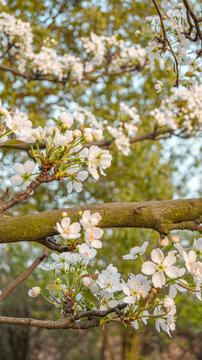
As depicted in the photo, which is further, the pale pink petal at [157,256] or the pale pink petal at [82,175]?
the pale pink petal at [82,175]

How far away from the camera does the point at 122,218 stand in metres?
0.85

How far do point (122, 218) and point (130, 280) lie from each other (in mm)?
130

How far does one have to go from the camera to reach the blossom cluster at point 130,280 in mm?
754

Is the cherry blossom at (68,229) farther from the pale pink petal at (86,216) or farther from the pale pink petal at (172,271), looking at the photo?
the pale pink petal at (172,271)

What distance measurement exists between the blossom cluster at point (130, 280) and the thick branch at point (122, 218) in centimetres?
3

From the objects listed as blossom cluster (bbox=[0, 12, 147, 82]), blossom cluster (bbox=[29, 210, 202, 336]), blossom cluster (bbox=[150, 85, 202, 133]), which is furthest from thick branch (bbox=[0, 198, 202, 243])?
blossom cluster (bbox=[0, 12, 147, 82])

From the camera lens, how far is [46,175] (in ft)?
2.97

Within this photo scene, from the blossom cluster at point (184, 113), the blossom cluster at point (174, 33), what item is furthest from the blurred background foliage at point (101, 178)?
the blossom cluster at point (174, 33)

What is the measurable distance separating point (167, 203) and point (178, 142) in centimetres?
313

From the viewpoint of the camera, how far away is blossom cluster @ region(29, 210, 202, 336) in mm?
754

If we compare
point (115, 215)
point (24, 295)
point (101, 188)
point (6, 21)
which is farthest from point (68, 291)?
point (24, 295)

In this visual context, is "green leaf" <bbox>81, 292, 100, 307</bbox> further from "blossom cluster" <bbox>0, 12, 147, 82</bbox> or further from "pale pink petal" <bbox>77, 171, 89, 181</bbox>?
"blossom cluster" <bbox>0, 12, 147, 82</bbox>

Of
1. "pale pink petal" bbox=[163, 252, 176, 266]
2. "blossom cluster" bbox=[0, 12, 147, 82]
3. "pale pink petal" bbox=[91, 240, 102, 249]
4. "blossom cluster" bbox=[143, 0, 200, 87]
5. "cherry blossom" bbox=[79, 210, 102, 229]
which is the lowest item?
"pale pink petal" bbox=[163, 252, 176, 266]

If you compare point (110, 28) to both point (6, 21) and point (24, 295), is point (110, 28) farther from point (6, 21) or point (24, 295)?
point (24, 295)
